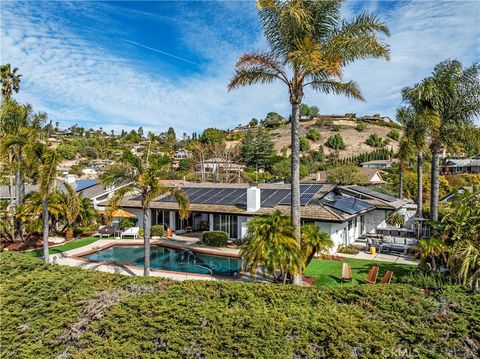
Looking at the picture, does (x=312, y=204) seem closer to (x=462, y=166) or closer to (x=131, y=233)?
(x=131, y=233)

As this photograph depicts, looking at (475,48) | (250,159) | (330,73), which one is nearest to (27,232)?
(330,73)

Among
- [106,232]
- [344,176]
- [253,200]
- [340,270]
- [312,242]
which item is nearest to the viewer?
[312,242]

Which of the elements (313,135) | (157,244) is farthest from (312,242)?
(313,135)

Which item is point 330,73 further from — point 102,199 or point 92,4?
point 102,199

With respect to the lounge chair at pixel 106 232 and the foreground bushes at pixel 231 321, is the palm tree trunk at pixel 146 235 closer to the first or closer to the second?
the foreground bushes at pixel 231 321

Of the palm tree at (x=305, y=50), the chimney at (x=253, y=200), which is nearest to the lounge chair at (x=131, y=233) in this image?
the chimney at (x=253, y=200)

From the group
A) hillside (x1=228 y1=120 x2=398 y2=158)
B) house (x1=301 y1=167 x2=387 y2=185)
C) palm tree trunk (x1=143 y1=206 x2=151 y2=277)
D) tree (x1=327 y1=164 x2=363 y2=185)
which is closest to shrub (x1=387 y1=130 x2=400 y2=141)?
hillside (x1=228 y1=120 x2=398 y2=158)
